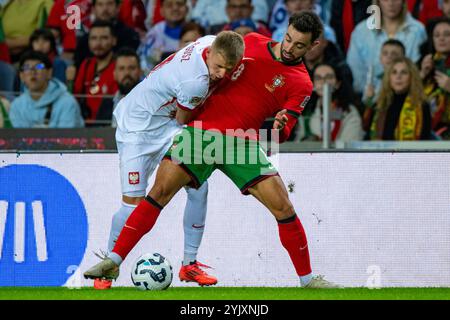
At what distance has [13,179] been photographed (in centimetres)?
935

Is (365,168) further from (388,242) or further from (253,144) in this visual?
(253,144)

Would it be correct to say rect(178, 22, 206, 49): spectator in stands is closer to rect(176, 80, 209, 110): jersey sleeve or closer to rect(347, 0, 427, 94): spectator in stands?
rect(347, 0, 427, 94): spectator in stands

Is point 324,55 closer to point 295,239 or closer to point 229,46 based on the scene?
point 295,239

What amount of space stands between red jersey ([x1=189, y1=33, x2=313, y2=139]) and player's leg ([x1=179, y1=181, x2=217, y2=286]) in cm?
68

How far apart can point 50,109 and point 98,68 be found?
1.10 m

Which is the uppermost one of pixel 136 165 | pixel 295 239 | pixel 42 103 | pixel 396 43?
Answer: pixel 396 43

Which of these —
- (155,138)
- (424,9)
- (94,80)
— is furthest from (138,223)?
(424,9)

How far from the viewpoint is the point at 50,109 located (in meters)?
11.4

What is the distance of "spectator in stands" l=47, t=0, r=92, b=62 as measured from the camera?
505 inches
